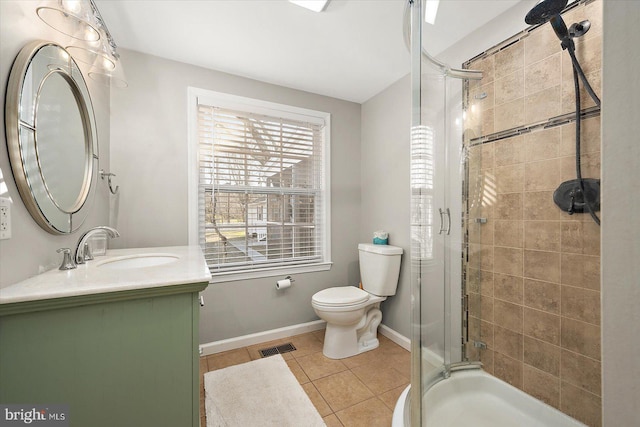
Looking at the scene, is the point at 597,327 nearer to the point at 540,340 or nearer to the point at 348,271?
the point at 540,340

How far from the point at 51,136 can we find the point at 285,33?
1423 millimetres

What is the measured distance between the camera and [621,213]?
447 mm

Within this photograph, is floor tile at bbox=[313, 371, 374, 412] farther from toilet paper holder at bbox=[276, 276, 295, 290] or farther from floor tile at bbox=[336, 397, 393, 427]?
toilet paper holder at bbox=[276, 276, 295, 290]

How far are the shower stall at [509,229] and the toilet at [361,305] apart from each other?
683 mm

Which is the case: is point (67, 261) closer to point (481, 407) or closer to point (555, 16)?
point (481, 407)

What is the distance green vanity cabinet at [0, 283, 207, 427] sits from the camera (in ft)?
2.57

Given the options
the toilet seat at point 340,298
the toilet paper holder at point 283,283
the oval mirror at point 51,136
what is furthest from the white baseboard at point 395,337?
the oval mirror at point 51,136

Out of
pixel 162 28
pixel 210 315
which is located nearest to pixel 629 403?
pixel 210 315

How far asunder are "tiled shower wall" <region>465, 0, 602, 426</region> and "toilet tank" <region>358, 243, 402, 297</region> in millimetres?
699

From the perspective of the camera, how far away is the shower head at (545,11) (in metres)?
1.10

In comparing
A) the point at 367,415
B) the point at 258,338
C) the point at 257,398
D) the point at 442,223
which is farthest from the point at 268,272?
the point at 442,223

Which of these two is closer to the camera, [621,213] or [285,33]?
[621,213]

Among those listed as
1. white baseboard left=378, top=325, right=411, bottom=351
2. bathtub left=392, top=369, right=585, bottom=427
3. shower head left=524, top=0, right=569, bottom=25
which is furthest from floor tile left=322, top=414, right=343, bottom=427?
shower head left=524, top=0, right=569, bottom=25

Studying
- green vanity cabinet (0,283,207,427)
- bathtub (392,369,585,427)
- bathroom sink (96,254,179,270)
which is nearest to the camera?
green vanity cabinet (0,283,207,427)
